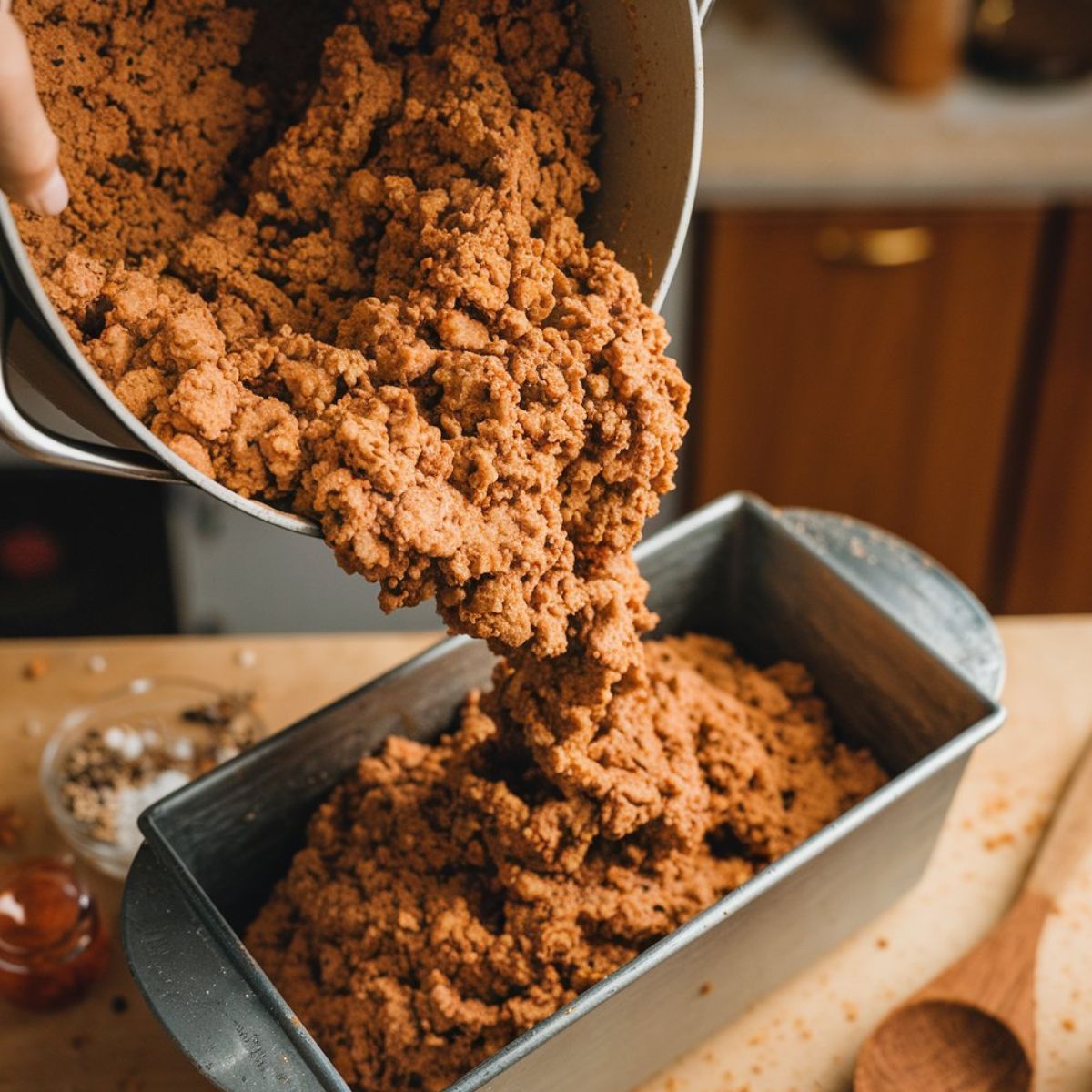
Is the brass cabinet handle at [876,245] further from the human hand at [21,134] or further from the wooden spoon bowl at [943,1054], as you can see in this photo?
the human hand at [21,134]

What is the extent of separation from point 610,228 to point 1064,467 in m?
1.54

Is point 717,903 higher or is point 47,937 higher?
point 717,903

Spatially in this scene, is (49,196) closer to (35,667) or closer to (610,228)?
(610,228)

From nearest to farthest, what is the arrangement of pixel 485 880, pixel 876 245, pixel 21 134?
pixel 21 134 < pixel 485 880 < pixel 876 245

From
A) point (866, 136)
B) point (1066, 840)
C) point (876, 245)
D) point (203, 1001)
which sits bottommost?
point (1066, 840)

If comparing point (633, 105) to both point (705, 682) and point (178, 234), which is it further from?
point (705, 682)

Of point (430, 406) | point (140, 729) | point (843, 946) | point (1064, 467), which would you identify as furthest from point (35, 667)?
point (1064, 467)

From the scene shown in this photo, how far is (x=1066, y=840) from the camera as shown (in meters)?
1.21

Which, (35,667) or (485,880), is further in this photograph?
(35,667)

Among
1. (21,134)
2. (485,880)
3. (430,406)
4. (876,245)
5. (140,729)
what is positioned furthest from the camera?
(876,245)

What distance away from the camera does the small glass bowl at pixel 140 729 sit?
48.0 inches

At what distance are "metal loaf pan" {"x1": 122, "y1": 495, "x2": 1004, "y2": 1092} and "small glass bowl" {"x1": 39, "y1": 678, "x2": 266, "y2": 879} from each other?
0.20 metres

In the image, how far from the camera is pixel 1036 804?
50.4 inches

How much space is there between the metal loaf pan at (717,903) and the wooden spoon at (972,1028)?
92 mm
